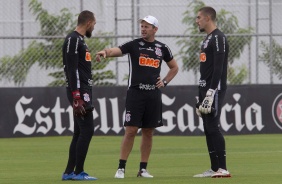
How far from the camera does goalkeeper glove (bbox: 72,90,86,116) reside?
13.0m

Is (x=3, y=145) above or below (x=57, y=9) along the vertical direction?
below

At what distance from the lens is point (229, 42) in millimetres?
26328

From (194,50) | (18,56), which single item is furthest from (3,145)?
(194,50)

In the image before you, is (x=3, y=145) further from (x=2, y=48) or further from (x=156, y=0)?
(x=156, y=0)

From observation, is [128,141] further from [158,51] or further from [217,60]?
[217,60]

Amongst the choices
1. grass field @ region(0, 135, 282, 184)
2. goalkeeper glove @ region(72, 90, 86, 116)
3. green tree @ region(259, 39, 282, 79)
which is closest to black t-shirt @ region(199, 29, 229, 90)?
grass field @ region(0, 135, 282, 184)

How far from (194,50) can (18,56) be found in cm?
453

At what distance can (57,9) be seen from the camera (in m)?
27.2

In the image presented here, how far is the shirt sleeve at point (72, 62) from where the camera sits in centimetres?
1299

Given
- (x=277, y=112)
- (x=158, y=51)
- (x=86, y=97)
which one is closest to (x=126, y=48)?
(x=158, y=51)

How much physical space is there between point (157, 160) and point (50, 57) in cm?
864

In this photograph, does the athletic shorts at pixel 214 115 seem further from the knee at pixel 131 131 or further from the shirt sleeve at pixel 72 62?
the shirt sleeve at pixel 72 62

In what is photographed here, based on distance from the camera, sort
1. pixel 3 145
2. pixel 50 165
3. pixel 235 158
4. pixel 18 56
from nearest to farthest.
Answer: pixel 50 165 < pixel 235 158 < pixel 3 145 < pixel 18 56

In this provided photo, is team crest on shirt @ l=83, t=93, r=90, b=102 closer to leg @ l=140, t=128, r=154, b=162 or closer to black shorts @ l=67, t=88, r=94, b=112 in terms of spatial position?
black shorts @ l=67, t=88, r=94, b=112
